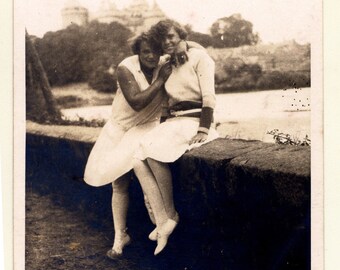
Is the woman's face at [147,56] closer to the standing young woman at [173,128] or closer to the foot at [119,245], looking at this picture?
the standing young woman at [173,128]

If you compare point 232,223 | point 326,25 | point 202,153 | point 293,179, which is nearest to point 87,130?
point 202,153

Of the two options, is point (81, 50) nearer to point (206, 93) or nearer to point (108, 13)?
point (108, 13)

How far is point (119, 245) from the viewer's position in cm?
488

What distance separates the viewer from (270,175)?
180 inches

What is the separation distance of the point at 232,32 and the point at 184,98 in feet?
2.29

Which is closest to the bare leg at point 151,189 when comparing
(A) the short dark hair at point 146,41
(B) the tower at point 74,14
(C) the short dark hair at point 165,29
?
(A) the short dark hair at point 146,41

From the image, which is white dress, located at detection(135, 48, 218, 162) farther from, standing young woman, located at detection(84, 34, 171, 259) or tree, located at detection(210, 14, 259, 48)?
tree, located at detection(210, 14, 259, 48)

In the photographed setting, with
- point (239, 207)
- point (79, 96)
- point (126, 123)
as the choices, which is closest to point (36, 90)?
point (79, 96)

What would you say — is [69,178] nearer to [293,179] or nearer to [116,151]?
[116,151]

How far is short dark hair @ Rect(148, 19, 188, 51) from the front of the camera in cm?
492

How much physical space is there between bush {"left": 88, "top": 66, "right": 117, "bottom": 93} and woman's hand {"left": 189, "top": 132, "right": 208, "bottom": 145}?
2.68 ft

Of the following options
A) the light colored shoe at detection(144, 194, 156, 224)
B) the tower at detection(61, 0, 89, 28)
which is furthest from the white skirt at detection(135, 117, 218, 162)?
the tower at detection(61, 0, 89, 28)

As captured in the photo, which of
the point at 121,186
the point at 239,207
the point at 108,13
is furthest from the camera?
the point at 108,13

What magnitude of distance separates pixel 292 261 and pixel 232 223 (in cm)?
58
